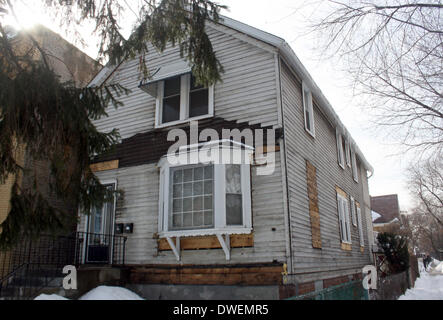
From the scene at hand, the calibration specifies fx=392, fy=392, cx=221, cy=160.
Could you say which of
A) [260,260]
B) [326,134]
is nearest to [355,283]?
[260,260]

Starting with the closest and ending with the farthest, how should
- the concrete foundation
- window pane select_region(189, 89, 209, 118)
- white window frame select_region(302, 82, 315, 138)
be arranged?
the concrete foundation < window pane select_region(189, 89, 209, 118) < white window frame select_region(302, 82, 315, 138)

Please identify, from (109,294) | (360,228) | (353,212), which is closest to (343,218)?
(353,212)

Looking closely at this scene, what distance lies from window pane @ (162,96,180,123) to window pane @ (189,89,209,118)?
0.45m

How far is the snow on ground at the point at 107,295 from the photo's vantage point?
8291 millimetres

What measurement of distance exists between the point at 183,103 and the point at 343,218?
761 cm

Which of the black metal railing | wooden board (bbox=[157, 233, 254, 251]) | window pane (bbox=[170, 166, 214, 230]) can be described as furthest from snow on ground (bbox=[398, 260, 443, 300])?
the black metal railing

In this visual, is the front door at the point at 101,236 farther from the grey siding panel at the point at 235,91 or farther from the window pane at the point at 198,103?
the window pane at the point at 198,103

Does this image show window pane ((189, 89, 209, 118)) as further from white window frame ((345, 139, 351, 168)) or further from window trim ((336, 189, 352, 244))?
white window frame ((345, 139, 351, 168))

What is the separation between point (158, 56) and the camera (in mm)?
12055

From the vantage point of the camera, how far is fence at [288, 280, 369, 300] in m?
6.58

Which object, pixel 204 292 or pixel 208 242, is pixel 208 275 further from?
pixel 208 242

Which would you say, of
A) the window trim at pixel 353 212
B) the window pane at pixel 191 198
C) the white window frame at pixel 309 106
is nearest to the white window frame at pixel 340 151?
the window trim at pixel 353 212

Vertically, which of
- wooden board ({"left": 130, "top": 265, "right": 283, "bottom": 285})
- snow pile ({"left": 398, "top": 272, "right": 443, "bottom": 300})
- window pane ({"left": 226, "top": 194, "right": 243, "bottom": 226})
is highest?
window pane ({"left": 226, "top": 194, "right": 243, "bottom": 226})
